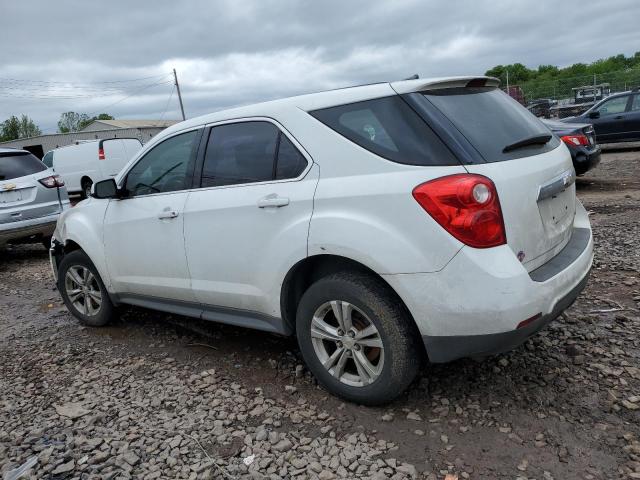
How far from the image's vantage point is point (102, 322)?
4.63 metres

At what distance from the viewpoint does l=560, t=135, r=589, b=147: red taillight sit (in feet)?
28.5

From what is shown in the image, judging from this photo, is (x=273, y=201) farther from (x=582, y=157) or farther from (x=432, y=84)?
(x=582, y=157)

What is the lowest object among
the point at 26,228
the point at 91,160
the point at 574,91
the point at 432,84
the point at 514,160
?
the point at 26,228

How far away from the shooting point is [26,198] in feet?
24.9

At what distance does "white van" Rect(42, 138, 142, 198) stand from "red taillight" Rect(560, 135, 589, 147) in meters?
11.6

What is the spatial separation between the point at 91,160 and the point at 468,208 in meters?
15.8

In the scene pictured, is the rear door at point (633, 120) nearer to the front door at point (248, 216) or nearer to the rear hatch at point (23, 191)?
the front door at point (248, 216)

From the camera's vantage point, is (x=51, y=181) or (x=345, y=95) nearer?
(x=345, y=95)

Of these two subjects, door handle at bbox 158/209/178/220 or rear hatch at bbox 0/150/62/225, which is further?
rear hatch at bbox 0/150/62/225

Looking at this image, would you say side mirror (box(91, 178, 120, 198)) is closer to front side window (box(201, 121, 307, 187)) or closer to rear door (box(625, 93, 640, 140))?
front side window (box(201, 121, 307, 187))

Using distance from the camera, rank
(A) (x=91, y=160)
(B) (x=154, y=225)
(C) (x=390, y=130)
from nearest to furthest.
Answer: (C) (x=390, y=130), (B) (x=154, y=225), (A) (x=91, y=160)

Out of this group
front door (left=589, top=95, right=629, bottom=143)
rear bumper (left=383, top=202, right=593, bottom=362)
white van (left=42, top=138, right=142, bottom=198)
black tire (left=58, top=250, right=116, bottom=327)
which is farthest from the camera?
white van (left=42, top=138, right=142, bottom=198)

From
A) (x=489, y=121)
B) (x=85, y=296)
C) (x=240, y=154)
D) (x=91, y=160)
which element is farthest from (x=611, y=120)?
(x=91, y=160)

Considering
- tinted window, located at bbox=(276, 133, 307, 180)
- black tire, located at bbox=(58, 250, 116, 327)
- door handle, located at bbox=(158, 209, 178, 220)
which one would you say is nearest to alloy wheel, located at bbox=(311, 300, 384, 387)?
tinted window, located at bbox=(276, 133, 307, 180)
